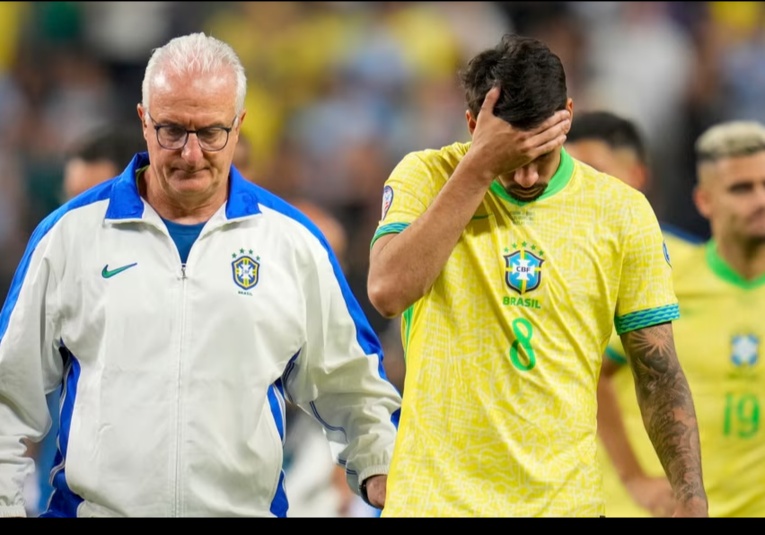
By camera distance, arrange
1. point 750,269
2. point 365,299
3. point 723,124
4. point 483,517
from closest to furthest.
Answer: point 483,517
point 750,269
point 365,299
point 723,124

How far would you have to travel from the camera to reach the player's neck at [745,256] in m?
4.59

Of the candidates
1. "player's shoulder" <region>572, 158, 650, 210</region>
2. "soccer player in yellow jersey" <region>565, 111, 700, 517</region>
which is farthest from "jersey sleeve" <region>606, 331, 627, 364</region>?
"player's shoulder" <region>572, 158, 650, 210</region>

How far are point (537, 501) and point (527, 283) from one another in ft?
1.39

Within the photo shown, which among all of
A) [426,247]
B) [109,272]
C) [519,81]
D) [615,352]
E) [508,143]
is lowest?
[615,352]

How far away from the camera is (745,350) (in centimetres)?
439

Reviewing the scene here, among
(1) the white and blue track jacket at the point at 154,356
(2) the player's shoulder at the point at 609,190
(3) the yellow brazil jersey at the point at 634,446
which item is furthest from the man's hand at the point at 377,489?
(3) the yellow brazil jersey at the point at 634,446

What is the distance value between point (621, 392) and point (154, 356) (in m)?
1.79

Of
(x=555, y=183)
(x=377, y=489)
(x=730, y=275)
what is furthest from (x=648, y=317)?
(x=730, y=275)

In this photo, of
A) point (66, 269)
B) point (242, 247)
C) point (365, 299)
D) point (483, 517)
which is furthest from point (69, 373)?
point (365, 299)

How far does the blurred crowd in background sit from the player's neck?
57cm

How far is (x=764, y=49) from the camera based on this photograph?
540 cm

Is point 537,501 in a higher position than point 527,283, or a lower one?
lower

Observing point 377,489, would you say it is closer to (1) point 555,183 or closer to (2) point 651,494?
(1) point 555,183

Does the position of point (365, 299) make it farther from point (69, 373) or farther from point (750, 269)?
point (69, 373)
